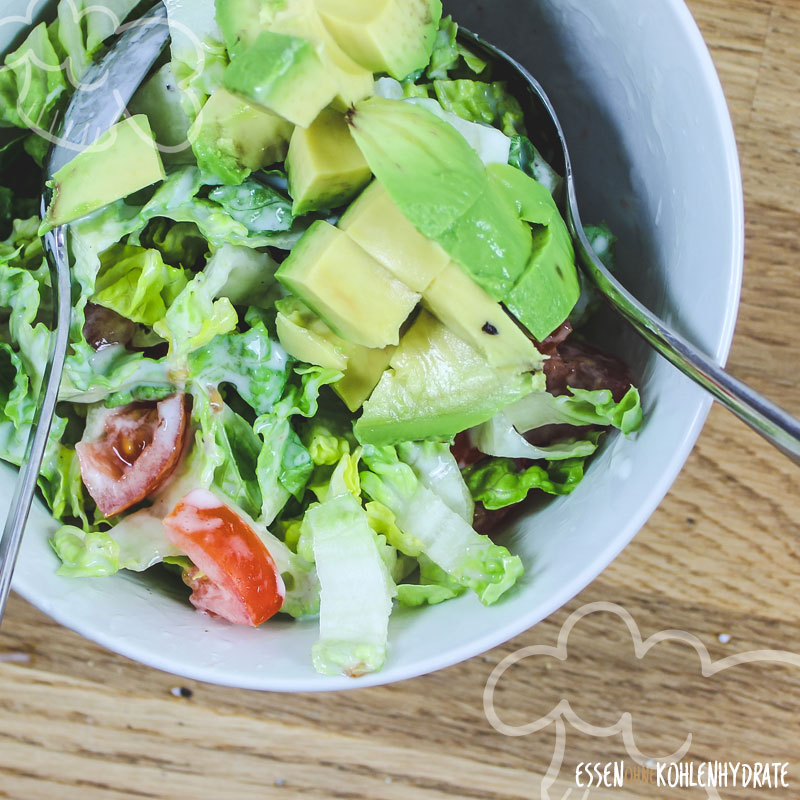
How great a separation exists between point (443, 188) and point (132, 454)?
0.54 m

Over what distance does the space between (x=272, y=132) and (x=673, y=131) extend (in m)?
0.47

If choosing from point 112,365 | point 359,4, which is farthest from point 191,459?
point 359,4

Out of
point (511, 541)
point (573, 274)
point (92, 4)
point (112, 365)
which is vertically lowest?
point (511, 541)

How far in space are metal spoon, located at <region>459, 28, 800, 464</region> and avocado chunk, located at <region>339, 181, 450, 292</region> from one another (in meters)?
0.22

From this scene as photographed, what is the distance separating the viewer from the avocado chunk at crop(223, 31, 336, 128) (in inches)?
32.4

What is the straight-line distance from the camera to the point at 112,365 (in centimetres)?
107

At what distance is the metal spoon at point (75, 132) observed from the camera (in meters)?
0.98

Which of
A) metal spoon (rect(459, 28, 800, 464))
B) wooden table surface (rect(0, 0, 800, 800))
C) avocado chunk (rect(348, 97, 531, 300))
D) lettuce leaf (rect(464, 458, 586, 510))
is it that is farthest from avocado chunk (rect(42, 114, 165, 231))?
wooden table surface (rect(0, 0, 800, 800))

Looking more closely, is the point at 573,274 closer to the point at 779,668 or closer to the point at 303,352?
the point at 303,352

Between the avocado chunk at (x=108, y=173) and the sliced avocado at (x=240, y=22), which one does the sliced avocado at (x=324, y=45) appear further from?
the avocado chunk at (x=108, y=173)

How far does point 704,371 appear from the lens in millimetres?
873

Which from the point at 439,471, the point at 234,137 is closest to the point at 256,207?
the point at 234,137

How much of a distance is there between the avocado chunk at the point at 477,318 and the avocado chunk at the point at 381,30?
0.23 m

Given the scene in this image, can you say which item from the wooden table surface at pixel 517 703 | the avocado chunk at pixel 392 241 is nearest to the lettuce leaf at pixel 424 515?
the avocado chunk at pixel 392 241
